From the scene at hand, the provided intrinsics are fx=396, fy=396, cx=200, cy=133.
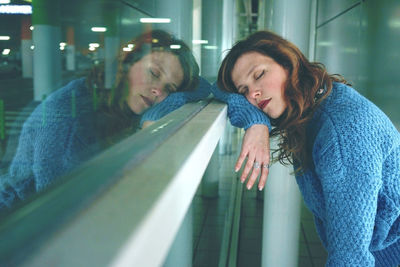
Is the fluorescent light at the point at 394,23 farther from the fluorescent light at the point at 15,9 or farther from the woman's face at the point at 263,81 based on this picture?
the fluorescent light at the point at 15,9

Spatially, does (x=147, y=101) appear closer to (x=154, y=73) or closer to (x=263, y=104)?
(x=154, y=73)

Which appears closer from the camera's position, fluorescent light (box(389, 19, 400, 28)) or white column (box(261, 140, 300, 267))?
fluorescent light (box(389, 19, 400, 28))

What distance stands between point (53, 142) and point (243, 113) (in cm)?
101

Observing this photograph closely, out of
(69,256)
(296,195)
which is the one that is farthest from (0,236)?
(296,195)

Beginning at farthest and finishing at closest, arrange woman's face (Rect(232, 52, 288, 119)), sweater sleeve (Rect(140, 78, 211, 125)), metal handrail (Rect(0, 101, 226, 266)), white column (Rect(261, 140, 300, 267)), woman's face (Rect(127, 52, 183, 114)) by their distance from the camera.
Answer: white column (Rect(261, 140, 300, 267))
woman's face (Rect(232, 52, 288, 119))
sweater sleeve (Rect(140, 78, 211, 125))
woman's face (Rect(127, 52, 183, 114))
metal handrail (Rect(0, 101, 226, 266))

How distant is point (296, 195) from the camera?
2.50 meters

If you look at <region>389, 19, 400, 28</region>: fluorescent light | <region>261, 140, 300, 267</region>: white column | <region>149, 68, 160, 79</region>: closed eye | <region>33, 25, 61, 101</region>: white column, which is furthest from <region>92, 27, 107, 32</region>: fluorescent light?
<region>261, 140, 300, 267</region>: white column

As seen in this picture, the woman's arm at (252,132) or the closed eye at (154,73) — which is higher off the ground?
the closed eye at (154,73)

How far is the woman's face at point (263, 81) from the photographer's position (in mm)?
1488

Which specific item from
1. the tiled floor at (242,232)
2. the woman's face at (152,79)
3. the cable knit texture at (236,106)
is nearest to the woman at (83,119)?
the woman's face at (152,79)

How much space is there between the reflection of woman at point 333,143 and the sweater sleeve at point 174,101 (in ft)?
0.28

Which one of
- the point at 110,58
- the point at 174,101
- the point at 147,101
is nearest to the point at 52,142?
the point at 110,58

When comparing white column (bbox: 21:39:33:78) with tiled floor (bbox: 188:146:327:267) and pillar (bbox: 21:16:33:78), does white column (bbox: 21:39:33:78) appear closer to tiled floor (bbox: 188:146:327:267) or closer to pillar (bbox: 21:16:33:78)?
pillar (bbox: 21:16:33:78)

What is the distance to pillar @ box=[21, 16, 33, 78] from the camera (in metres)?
0.38
